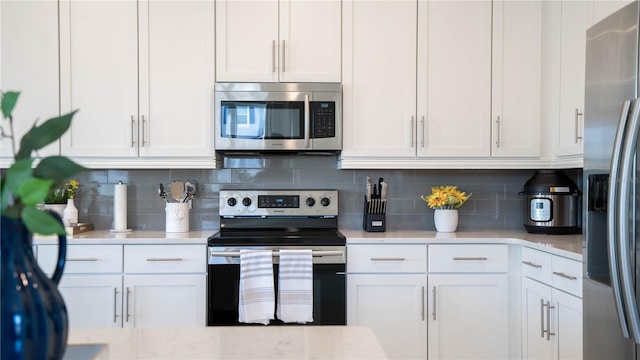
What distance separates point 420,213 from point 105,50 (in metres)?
2.13

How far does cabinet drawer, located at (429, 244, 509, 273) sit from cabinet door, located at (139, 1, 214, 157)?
4.83ft

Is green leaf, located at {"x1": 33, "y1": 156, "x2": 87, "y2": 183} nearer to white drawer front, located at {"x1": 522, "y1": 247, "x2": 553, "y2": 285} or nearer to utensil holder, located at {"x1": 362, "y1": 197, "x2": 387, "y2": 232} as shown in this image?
white drawer front, located at {"x1": 522, "y1": 247, "x2": 553, "y2": 285}

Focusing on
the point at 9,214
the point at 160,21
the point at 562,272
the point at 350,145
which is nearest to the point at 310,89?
the point at 350,145

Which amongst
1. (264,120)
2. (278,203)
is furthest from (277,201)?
(264,120)

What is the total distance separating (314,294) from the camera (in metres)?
2.59

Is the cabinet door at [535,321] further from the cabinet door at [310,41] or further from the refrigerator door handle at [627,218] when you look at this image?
the cabinet door at [310,41]

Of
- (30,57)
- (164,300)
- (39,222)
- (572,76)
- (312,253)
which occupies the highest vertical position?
(30,57)

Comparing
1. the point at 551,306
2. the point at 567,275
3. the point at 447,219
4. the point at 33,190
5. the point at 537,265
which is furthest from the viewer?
the point at 447,219

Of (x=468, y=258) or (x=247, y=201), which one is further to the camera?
(x=247, y=201)

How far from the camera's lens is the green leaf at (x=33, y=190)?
0.60 meters

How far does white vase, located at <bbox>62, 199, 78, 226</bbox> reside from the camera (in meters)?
2.89

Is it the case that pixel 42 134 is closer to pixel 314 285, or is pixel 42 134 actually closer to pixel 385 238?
pixel 314 285

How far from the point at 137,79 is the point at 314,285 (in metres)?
1.52

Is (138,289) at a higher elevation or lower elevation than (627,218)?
lower
